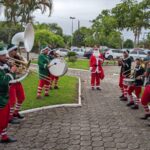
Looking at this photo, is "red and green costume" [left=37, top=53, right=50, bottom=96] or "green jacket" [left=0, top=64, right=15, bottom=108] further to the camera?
"red and green costume" [left=37, top=53, right=50, bottom=96]

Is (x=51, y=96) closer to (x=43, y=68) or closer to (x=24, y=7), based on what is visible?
(x=43, y=68)

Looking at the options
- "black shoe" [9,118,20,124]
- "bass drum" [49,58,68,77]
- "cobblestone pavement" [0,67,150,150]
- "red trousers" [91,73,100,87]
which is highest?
"bass drum" [49,58,68,77]

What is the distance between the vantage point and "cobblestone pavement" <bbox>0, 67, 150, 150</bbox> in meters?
7.40

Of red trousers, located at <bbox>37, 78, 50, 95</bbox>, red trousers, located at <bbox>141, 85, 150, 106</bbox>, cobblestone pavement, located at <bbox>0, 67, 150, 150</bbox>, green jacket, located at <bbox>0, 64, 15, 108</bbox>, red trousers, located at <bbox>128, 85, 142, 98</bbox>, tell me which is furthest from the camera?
red trousers, located at <bbox>37, 78, 50, 95</bbox>

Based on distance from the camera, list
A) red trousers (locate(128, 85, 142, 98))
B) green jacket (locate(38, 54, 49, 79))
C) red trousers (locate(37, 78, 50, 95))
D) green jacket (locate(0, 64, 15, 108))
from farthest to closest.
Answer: red trousers (locate(37, 78, 50, 95))
green jacket (locate(38, 54, 49, 79))
red trousers (locate(128, 85, 142, 98))
green jacket (locate(0, 64, 15, 108))

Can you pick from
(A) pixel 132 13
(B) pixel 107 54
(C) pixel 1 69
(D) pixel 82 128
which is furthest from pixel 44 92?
(B) pixel 107 54

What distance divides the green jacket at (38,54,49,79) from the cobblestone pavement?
1719 millimetres

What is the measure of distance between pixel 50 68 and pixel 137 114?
3.28 m

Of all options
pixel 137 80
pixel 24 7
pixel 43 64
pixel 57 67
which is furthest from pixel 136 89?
pixel 24 7

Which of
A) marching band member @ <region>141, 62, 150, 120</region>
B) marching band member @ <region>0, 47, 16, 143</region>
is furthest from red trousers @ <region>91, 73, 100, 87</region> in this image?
marching band member @ <region>0, 47, 16, 143</region>

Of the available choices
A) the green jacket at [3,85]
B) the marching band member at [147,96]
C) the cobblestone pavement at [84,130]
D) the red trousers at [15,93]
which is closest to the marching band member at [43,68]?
the cobblestone pavement at [84,130]

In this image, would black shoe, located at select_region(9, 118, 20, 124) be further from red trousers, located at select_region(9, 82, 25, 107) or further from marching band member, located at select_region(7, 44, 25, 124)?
red trousers, located at select_region(9, 82, 25, 107)

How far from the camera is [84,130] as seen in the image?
8.52 metres

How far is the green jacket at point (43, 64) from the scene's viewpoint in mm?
12062
